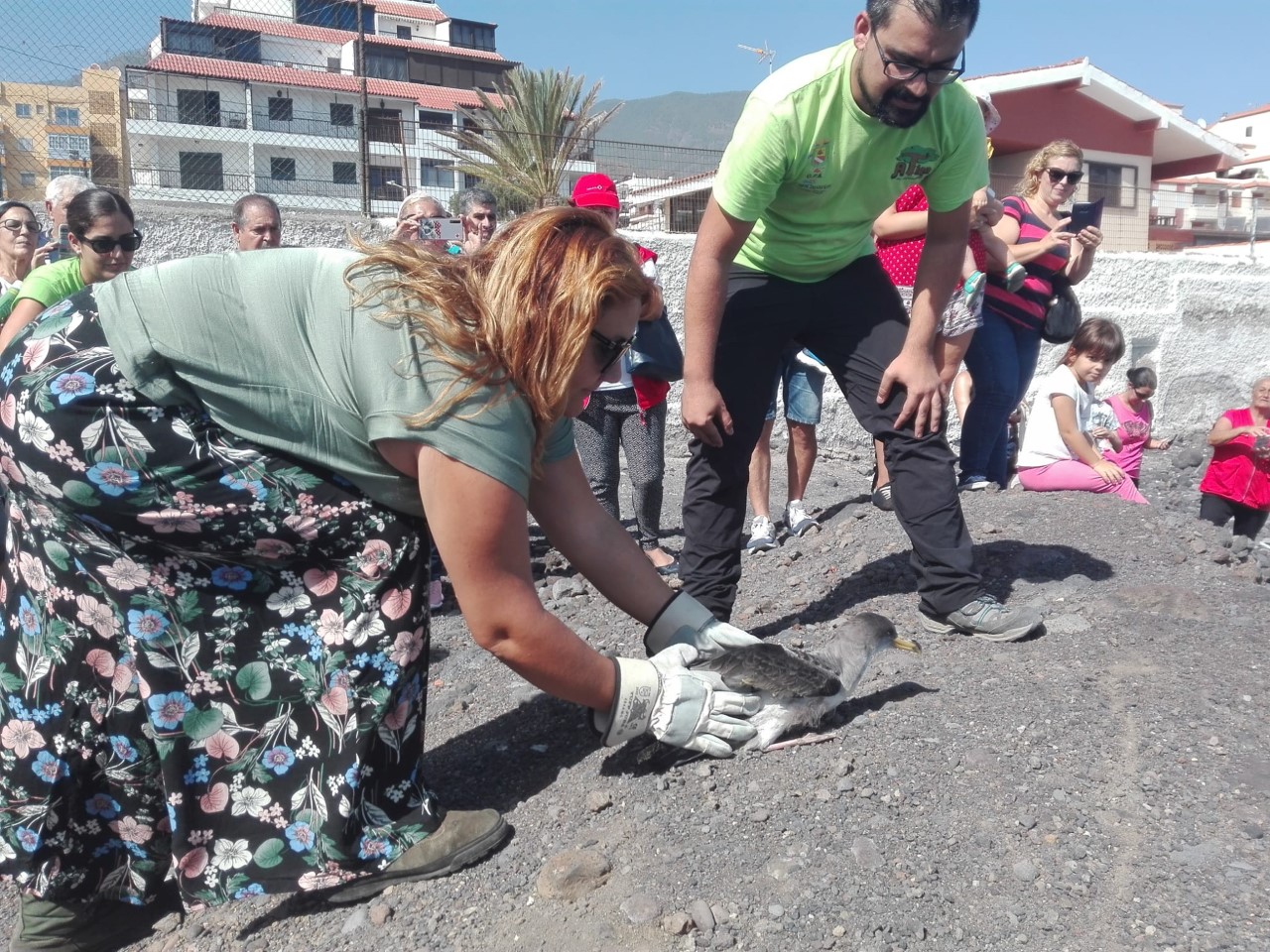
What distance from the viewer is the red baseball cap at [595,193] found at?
4504 mm

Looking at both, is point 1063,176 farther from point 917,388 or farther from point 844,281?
point 917,388

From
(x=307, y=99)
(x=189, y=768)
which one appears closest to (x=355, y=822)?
(x=189, y=768)

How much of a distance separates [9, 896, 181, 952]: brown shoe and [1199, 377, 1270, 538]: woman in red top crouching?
506 centimetres

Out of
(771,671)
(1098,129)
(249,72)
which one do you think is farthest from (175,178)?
(1098,129)

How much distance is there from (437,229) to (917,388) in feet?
9.58

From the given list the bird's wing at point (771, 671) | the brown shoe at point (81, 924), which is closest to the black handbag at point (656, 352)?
the bird's wing at point (771, 671)

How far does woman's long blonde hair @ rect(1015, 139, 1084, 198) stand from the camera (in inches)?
183

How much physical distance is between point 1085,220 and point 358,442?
3899 millimetres

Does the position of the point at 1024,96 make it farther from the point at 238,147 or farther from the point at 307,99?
the point at 238,147

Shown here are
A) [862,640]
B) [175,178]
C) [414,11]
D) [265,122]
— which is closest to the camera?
[862,640]

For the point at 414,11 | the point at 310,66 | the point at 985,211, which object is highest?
the point at 414,11

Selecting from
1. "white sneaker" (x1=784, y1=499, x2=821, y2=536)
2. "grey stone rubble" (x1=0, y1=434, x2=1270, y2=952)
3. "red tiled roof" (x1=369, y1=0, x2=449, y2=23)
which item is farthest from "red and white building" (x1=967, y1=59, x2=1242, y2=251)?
"red tiled roof" (x1=369, y1=0, x2=449, y2=23)

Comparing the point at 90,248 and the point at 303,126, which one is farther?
the point at 303,126

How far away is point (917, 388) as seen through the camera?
2.83 metres
